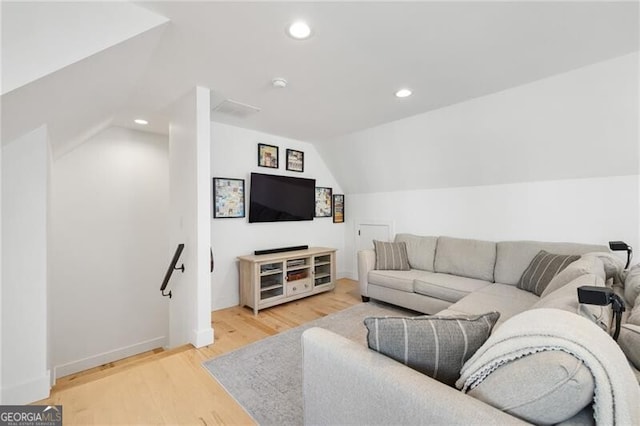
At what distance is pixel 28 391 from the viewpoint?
177cm

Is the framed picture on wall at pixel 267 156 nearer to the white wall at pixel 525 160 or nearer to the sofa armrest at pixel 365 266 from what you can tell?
the white wall at pixel 525 160

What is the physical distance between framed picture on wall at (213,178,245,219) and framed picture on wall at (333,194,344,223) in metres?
1.82

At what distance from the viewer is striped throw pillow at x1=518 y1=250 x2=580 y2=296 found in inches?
91.4

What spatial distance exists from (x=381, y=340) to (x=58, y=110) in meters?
2.45

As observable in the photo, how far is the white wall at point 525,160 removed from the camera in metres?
2.24

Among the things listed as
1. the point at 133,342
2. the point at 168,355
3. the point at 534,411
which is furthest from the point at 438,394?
the point at 133,342

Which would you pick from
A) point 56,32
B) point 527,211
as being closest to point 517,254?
point 527,211

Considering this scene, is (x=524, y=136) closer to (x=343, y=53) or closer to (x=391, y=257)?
(x=391, y=257)

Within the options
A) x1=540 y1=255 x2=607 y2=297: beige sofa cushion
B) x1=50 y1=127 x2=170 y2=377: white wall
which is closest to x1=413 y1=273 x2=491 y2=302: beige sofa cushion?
x1=540 y1=255 x2=607 y2=297: beige sofa cushion

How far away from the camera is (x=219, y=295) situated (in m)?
3.32

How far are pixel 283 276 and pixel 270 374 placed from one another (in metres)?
1.51

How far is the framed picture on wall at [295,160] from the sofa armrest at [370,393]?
3212mm

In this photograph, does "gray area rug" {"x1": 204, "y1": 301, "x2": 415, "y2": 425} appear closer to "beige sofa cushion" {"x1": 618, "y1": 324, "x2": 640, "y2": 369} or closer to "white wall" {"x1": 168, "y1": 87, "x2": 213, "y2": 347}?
"white wall" {"x1": 168, "y1": 87, "x2": 213, "y2": 347}

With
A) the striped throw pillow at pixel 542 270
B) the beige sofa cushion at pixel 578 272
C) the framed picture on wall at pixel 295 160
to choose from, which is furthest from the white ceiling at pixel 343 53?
the striped throw pillow at pixel 542 270
